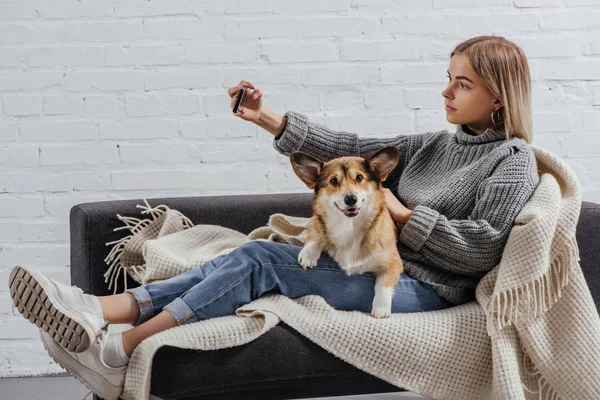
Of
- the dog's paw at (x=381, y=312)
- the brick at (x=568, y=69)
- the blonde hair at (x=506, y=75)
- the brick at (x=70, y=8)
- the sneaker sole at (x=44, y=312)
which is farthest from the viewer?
the brick at (x=568, y=69)

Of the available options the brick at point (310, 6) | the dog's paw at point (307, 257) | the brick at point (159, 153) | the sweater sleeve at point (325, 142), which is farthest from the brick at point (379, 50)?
the dog's paw at point (307, 257)

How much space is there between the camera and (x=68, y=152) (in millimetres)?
2732

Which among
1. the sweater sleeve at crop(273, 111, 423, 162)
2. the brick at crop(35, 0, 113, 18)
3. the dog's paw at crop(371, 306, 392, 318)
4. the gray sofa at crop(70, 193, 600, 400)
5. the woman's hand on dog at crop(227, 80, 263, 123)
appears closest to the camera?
the gray sofa at crop(70, 193, 600, 400)

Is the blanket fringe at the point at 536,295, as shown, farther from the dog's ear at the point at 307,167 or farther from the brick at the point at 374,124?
the brick at the point at 374,124

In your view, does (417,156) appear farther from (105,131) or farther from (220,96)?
(105,131)

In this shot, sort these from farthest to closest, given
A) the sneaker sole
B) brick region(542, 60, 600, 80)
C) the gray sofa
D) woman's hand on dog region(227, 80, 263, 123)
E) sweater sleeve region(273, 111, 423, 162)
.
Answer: brick region(542, 60, 600, 80), sweater sleeve region(273, 111, 423, 162), woman's hand on dog region(227, 80, 263, 123), the gray sofa, the sneaker sole

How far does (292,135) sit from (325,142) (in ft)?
0.36

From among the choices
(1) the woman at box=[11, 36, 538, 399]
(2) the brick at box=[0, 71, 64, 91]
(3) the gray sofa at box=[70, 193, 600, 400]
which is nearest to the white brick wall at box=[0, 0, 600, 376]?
(2) the brick at box=[0, 71, 64, 91]

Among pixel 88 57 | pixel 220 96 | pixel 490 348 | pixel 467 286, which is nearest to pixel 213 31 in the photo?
pixel 220 96

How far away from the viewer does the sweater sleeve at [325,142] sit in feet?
7.31

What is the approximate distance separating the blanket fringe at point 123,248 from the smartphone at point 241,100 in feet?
1.48

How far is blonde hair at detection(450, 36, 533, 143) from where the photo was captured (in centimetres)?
200

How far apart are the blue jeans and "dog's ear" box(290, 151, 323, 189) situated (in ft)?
0.63

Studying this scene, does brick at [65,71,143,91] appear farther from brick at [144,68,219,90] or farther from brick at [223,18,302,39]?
brick at [223,18,302,39]
